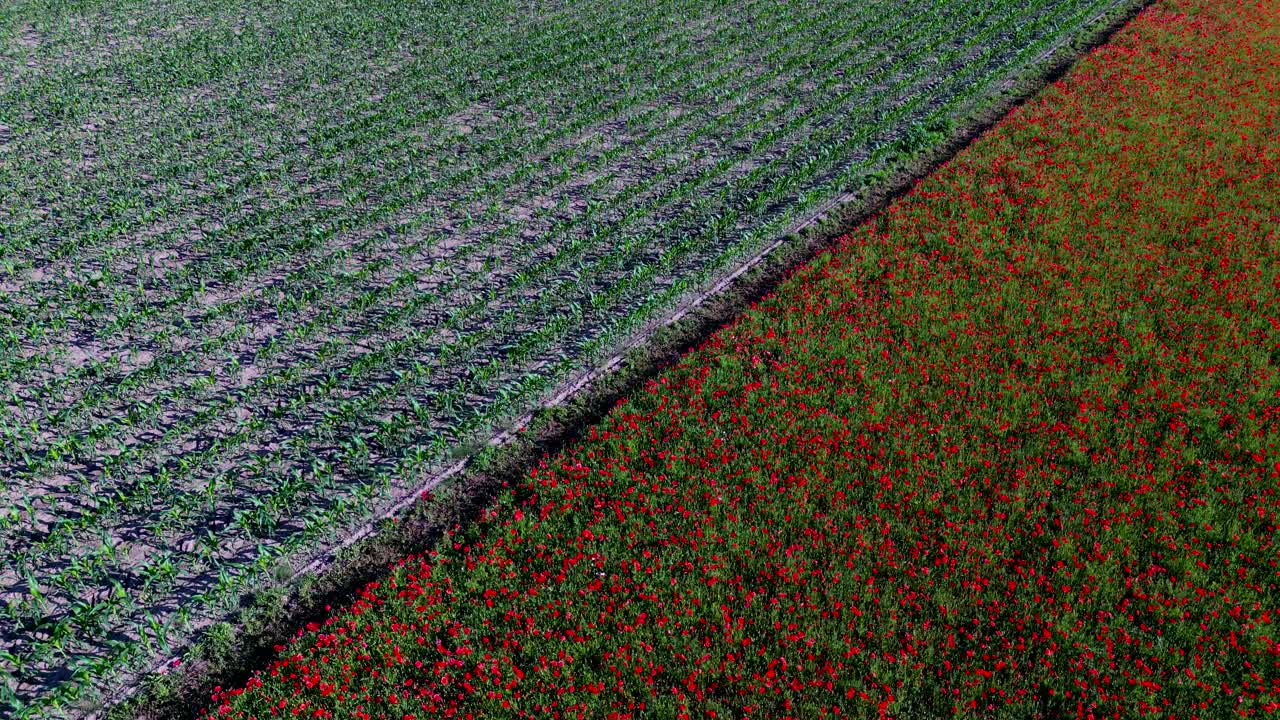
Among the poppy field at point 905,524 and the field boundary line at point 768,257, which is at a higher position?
the field boundary line at point 768,257

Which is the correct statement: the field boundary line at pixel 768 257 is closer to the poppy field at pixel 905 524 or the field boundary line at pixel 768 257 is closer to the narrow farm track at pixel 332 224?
the narrow farm track at pixel 332 224

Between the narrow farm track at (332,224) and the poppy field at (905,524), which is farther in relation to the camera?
the narrow farm track at (332,224)

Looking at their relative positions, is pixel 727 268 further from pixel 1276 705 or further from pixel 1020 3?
pixel 1020 3

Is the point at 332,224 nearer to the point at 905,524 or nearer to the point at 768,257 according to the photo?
the point at 768,257

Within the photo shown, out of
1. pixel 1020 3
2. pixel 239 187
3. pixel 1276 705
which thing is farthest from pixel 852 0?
pixel 1276 705

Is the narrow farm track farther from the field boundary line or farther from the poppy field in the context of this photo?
the poppy field

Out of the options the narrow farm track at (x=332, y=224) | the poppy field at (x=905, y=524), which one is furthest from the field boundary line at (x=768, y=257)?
the poppy field at (x=905, y=524)

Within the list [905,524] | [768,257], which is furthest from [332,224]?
[905,524]
